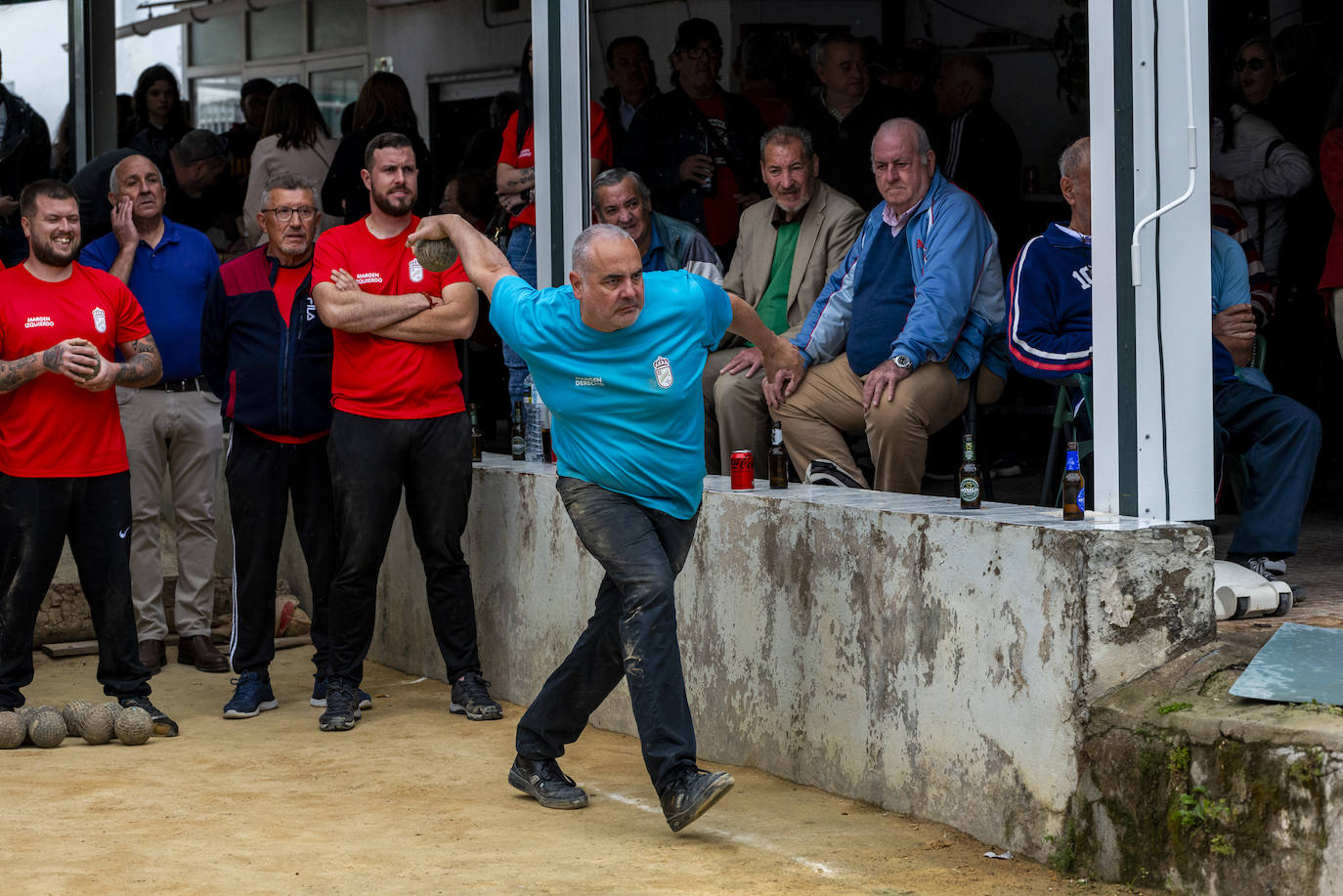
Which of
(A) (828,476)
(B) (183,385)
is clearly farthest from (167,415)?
(A) (828,476)

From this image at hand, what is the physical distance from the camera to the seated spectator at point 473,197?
Result: 9.38 m

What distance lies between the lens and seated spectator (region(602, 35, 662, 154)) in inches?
327

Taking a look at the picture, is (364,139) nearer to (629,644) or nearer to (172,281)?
(172,281)

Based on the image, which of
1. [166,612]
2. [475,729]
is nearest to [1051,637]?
[475,729]

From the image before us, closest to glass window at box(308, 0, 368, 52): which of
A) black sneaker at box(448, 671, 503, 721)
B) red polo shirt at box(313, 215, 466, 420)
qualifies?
red polo shirt at box(313, 215, 466, 420)

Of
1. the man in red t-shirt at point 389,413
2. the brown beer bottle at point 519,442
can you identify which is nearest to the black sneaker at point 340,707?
the man in red t-shirt at point 389,413

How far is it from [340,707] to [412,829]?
5.12 feet

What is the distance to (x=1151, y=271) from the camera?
4734 millimetres

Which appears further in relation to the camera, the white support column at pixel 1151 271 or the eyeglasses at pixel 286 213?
the eyeglasses at pixel 286 213

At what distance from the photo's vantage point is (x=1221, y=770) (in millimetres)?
4105

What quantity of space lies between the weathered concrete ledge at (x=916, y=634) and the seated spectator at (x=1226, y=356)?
0.75 metres

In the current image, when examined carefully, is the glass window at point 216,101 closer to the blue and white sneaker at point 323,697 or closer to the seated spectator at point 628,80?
the seated spectator at point 628,80

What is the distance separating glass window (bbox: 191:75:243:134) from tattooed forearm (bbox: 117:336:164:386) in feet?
28.8

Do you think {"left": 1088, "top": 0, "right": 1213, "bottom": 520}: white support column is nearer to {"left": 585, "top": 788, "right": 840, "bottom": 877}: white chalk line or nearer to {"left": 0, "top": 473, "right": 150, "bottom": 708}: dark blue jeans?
{"left": 585, "top": 788, "right": 840, "bottom": 877}: white chalk line
